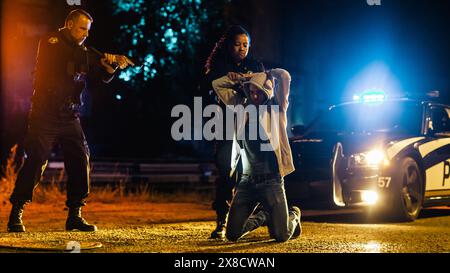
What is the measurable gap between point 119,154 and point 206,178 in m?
5.57

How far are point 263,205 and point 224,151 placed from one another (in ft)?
2.27

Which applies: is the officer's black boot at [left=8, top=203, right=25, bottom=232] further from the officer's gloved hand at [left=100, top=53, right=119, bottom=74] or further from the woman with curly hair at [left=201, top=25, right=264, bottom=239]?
the woman with curly hair at [left=201, top=25, right=264, bottom=239]

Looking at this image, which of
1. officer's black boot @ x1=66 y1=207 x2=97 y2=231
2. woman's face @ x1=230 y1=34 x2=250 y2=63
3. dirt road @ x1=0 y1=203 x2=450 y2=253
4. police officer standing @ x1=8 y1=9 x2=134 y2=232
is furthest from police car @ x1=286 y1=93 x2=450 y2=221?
police officer standing @ x1=8 y1=9 x2=134 y2=232

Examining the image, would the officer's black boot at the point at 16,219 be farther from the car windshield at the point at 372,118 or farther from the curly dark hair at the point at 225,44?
the car windshield at the point at 372,118

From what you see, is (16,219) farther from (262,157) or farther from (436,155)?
(436,155)

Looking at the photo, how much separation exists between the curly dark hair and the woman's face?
0.03 meters

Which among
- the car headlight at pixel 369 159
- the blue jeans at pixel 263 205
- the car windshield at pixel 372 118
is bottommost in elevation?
the blue jeans at pixel 263 205

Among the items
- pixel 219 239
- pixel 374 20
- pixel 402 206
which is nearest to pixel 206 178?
pixel 402 206

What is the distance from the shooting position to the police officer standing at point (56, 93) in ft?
25.3

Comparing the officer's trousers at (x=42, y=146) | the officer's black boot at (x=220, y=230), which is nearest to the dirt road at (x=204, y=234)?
the officer's black boot at (x=220, y=230)

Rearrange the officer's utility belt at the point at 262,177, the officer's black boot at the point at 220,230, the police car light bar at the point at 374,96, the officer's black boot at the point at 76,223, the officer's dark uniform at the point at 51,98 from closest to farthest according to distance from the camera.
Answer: the officer's utility belt at the point at 262,177
the officer's black boot at the point at 220,230
the officer's dark uniform at the point at 51,98
the officer's black boot at the point at 76,223
the police car light bar at the point at 374,96

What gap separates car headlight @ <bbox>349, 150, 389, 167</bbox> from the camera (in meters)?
9.73

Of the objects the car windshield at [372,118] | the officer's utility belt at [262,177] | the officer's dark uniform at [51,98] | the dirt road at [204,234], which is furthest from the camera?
the car windshield at [372,118]

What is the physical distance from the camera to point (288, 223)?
721 centimetres
